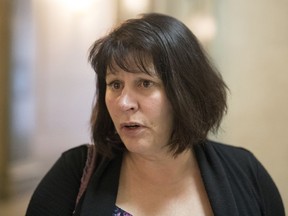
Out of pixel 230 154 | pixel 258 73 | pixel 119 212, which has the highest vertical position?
pixel 258 73

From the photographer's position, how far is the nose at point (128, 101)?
948 millimetres

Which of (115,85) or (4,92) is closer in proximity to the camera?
(115,85)

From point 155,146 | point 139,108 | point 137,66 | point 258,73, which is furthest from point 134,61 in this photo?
point 258,73

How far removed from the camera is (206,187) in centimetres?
104

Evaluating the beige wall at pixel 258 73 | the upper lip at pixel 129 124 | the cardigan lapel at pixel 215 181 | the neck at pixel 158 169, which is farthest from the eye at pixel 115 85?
the beige wall at pixel 258 73

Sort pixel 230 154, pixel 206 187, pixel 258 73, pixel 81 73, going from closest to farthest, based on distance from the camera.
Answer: pixel 206 187 → pixel 230 154 → pixel 81 73 → pixel 258 73

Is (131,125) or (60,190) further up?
(131,125)

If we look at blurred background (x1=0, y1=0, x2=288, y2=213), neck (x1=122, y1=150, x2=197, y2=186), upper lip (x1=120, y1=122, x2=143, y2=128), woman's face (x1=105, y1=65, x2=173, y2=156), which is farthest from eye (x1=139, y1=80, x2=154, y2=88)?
blurred background (x1=0, y1=0, x2=288, y2=213)

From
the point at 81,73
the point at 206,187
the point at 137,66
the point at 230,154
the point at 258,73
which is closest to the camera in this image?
the point at 137,66

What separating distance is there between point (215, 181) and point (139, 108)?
0.33 metres

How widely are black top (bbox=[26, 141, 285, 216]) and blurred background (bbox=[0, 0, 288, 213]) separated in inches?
8.6

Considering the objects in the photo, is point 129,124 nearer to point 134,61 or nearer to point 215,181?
point 134,61

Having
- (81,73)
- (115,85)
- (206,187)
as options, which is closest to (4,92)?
(81,73)

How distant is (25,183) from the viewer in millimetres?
1277
